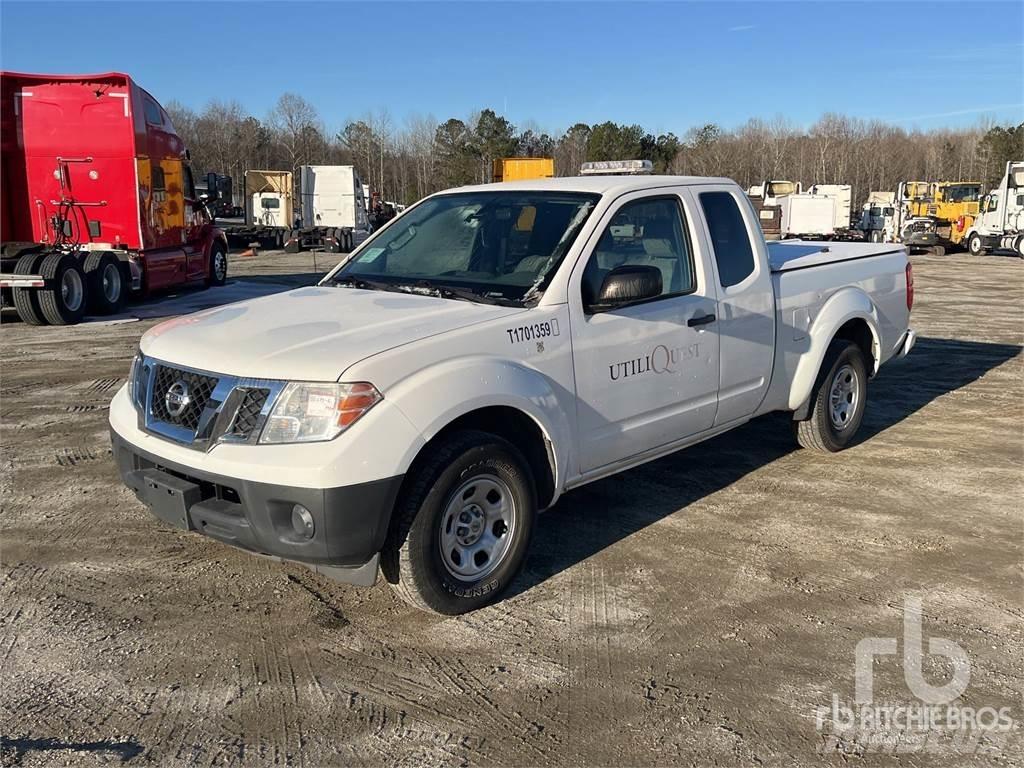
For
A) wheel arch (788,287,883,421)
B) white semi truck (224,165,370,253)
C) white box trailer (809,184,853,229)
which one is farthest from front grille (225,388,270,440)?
white box trailer (809,184,853,229)

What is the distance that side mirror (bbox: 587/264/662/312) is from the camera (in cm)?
440

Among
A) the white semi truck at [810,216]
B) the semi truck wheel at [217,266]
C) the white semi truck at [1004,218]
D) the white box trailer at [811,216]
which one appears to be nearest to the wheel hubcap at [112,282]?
the semi truck wheel at [217,266]

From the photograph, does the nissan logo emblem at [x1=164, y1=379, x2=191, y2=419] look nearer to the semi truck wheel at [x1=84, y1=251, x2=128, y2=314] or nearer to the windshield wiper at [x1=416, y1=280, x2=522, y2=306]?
the windshield wiper at [x1=416, y1=280, x2=522, y2=306]

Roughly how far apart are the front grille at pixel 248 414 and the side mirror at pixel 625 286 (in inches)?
66.5

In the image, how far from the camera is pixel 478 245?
4.96 metres

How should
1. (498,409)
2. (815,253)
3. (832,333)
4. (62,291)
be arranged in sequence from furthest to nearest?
1. (62,291)
2. (815,253)
3. (832,333)
4. (498,409)

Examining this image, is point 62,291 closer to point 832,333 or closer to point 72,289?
point 72,289

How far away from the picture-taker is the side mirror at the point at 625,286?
4402mm

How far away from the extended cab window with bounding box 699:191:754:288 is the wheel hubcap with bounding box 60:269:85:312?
38.9 ft

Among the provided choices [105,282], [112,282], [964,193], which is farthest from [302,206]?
[964,193]

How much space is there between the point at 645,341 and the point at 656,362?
0.16m

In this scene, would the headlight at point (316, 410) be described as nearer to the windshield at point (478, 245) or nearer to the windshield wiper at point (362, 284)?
the windshield at point (478, 245)

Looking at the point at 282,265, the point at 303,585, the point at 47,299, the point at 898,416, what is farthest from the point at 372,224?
the point at 303,585

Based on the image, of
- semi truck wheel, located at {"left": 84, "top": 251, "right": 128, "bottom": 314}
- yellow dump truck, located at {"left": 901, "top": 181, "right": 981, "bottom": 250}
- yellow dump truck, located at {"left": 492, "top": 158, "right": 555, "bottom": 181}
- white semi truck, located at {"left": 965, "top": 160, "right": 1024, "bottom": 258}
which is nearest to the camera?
semi truck wheel, located at {"left": 84, "top": 251, "right": 128, "bottom": 314}
